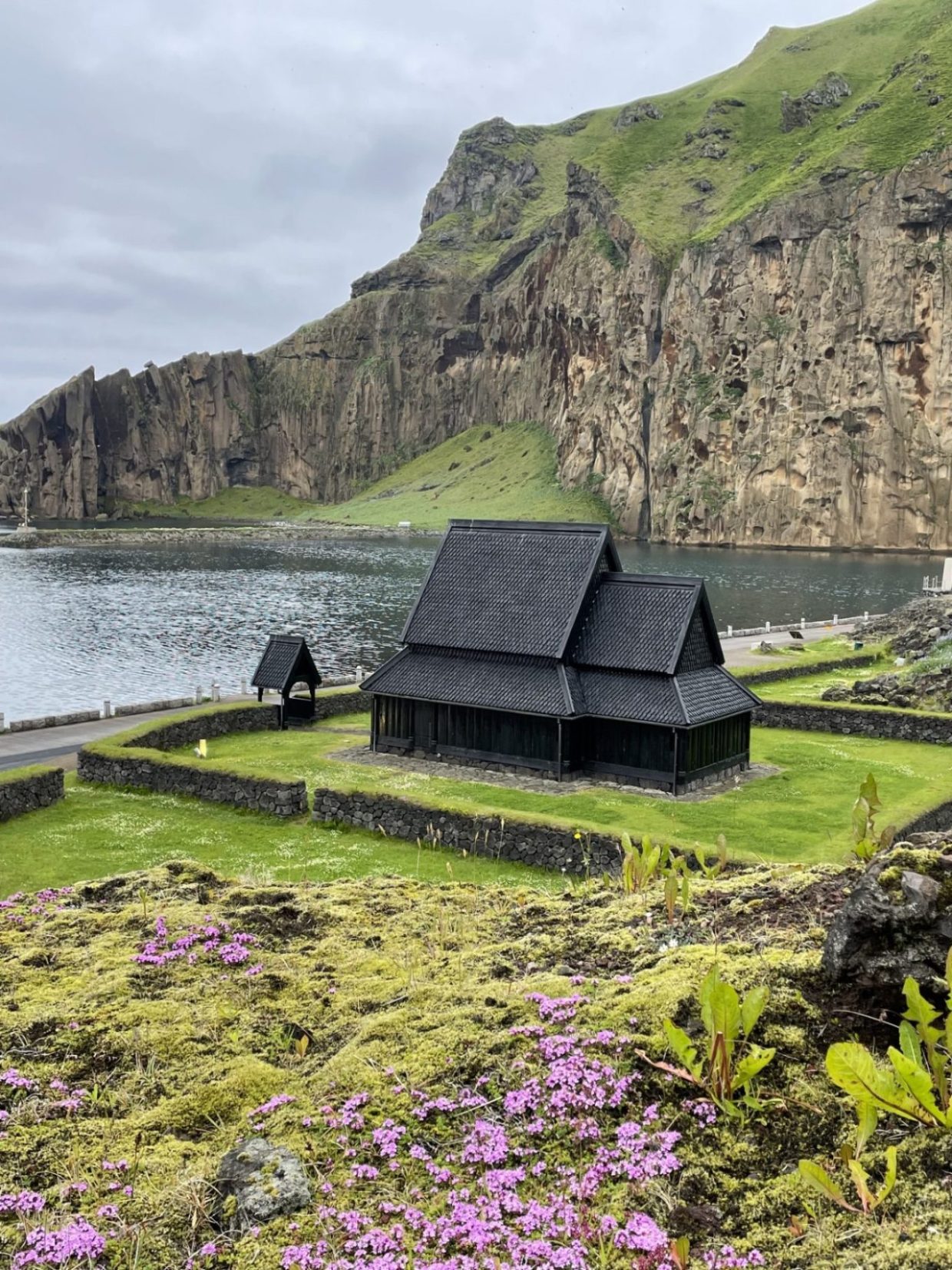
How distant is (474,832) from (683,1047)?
754 inches

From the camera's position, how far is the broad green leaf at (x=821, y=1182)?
6.98 m

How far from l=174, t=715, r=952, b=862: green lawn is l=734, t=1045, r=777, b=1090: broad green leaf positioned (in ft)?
49.3

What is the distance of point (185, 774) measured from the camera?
1302 inches

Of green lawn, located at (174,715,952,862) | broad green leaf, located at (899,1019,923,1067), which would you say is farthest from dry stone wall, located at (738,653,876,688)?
broad green leaf, located at (899,1019,923,1067)

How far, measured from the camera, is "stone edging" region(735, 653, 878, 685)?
177ft

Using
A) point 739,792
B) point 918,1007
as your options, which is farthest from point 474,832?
point 918,1007

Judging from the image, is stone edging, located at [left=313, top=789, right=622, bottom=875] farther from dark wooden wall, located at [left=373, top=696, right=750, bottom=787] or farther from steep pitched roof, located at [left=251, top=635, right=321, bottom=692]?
steep pitched roof, located at [left=251, top=635, right=321, bottom=692]

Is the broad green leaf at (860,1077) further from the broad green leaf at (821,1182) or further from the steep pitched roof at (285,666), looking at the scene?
the steep pitched roof at (285,666)

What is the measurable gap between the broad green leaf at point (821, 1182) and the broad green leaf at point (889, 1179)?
22 cm

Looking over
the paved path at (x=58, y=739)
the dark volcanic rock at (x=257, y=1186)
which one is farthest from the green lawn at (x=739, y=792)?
the dark volcanic rock at (x=257, y=1186)

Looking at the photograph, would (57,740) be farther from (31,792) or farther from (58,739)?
(31,792)

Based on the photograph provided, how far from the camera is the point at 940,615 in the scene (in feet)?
206

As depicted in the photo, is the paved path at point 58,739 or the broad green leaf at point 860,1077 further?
the paved path at point 58,739

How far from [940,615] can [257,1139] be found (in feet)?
203
